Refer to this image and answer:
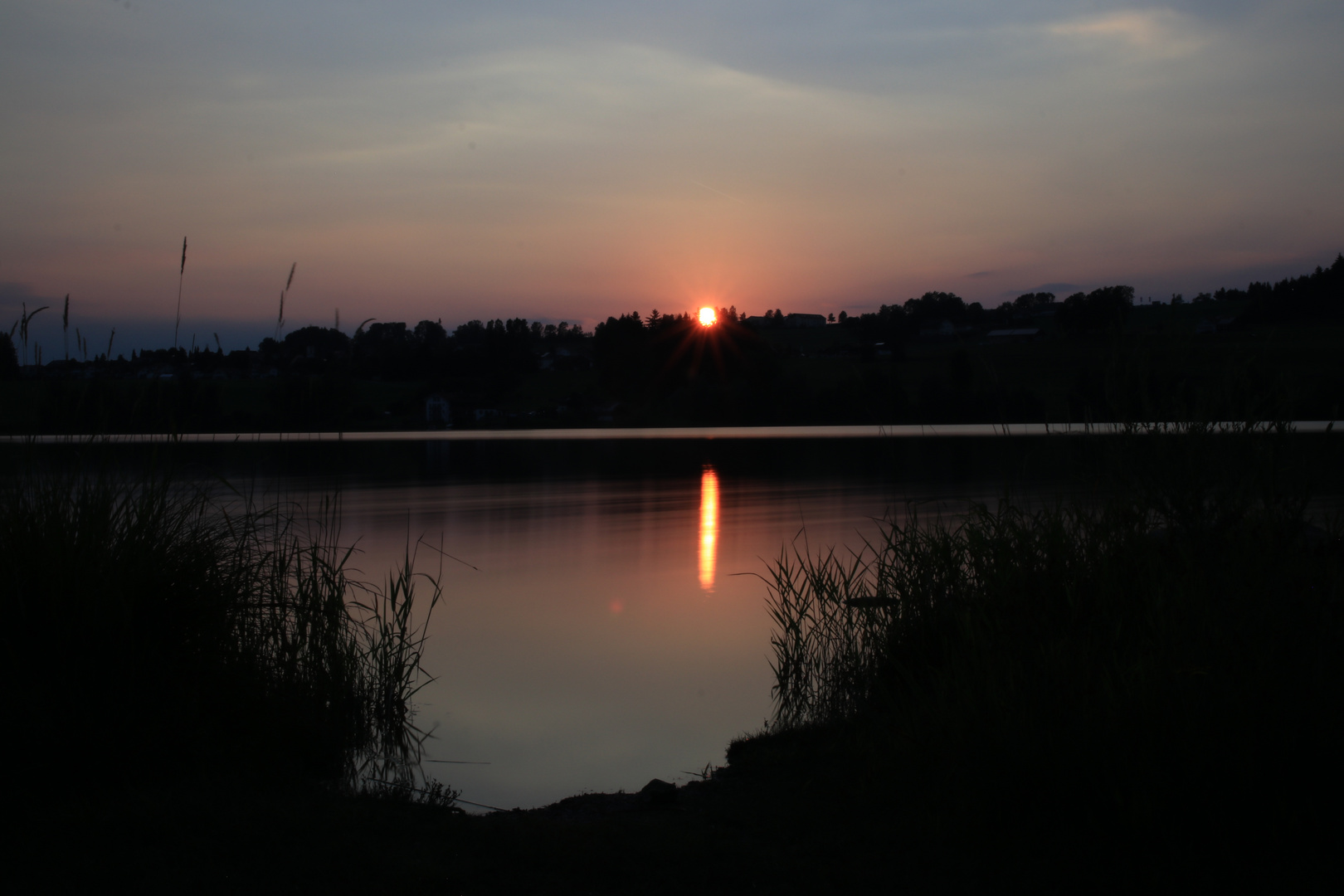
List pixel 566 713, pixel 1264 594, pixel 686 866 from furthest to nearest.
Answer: pixel 566 713 → pixel 1264 594 → pixel 686 866

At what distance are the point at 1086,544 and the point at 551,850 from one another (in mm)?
4929

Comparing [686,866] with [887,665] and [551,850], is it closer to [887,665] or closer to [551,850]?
[551,850]

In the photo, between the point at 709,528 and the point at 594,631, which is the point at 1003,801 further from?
the point at 709,528

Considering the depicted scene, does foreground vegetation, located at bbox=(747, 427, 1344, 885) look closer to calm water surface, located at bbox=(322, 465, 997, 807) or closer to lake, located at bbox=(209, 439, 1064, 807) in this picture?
calm water surface, located at bbox=(322, 465, 997, 807)

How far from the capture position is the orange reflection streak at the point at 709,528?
14922mm

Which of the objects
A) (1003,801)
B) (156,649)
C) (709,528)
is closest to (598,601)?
(709,528)

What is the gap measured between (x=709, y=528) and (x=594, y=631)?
30.8 feet

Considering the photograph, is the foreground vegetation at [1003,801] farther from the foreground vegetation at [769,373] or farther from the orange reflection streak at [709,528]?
the orange reflection streak at [709,528]

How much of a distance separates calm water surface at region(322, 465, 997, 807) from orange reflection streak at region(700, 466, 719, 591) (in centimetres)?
8

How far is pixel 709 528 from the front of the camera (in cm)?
2034

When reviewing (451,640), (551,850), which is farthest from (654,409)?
(551,850)

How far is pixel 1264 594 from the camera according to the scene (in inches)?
166

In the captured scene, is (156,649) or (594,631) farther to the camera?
(594,631)

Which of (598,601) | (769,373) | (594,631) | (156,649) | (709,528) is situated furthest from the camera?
(769,373)
